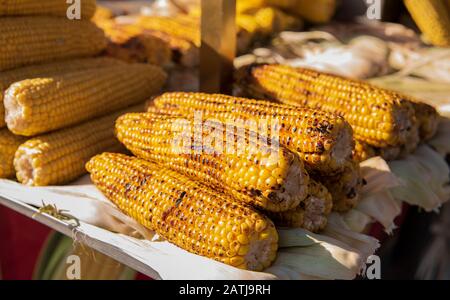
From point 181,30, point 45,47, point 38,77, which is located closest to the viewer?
point 38,77

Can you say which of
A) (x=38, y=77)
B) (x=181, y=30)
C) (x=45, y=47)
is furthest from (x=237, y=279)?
(x=181, y=30)

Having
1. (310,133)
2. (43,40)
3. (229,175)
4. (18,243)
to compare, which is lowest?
(18,243)

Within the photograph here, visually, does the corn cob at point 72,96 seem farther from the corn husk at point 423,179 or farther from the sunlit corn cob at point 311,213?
the corn husk at point 423,179

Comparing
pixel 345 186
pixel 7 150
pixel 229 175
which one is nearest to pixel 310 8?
pixel 345 186

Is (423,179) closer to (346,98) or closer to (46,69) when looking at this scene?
(346,98)

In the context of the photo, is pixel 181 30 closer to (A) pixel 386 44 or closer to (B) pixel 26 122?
(A) pixel 386 44

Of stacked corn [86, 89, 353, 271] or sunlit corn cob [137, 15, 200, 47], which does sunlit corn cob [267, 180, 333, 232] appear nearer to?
stacked corn [86, 89, 353, 271]
